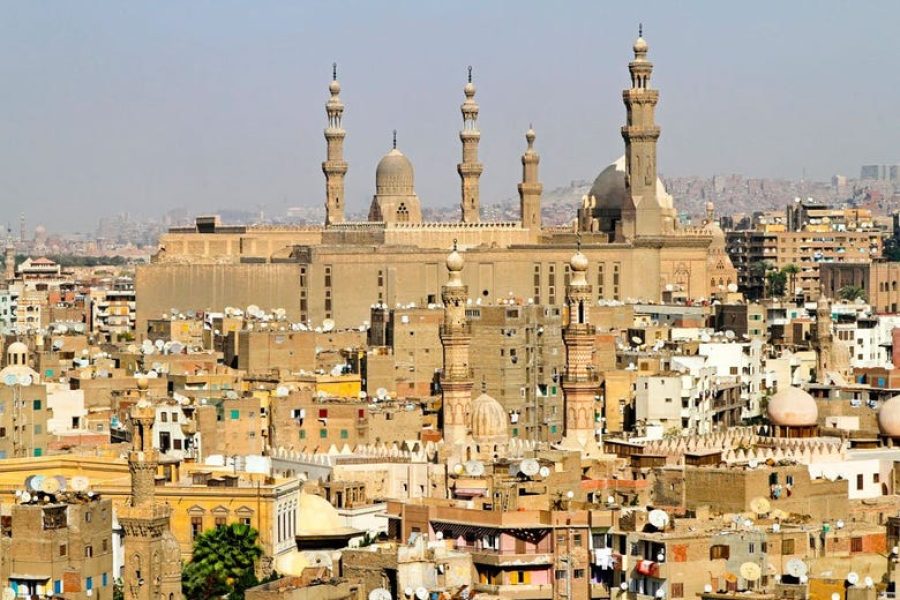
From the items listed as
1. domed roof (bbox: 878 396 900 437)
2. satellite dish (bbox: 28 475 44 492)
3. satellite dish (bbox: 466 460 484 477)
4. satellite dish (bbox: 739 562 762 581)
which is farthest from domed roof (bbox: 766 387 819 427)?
satellite dish (bbox: 739 562 762 581)

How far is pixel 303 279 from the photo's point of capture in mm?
88438

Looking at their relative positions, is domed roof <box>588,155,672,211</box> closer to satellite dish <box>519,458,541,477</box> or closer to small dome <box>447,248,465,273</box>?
small dome <box>447,248,465,273</box>

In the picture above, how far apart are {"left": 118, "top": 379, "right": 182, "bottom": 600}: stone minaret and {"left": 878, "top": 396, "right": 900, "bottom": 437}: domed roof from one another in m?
14.3

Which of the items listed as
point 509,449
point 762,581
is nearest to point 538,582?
point 762,581

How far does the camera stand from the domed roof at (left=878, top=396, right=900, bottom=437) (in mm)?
47281

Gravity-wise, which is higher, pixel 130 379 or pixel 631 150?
pixel 631 150

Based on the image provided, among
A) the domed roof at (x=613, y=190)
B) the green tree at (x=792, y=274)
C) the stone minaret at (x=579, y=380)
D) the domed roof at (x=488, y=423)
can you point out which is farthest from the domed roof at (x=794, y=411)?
the green tree at (x=792, y=274)

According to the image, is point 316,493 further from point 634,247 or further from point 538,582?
point 634,247

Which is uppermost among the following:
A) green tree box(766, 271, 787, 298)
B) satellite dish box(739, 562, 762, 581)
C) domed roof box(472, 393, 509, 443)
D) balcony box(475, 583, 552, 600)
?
green tree box(766, 271, 787, 298)

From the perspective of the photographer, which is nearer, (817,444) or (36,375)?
(817,444)

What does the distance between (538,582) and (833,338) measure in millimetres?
37340

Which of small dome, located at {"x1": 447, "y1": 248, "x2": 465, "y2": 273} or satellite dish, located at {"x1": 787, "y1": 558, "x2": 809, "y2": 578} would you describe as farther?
small dome, located at {"x1": 447, "y1": 248, "x2": 465, "y2": 273}

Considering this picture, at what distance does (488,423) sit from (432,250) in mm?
40574

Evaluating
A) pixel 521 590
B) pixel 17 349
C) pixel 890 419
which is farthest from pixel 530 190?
pixel 521 590
